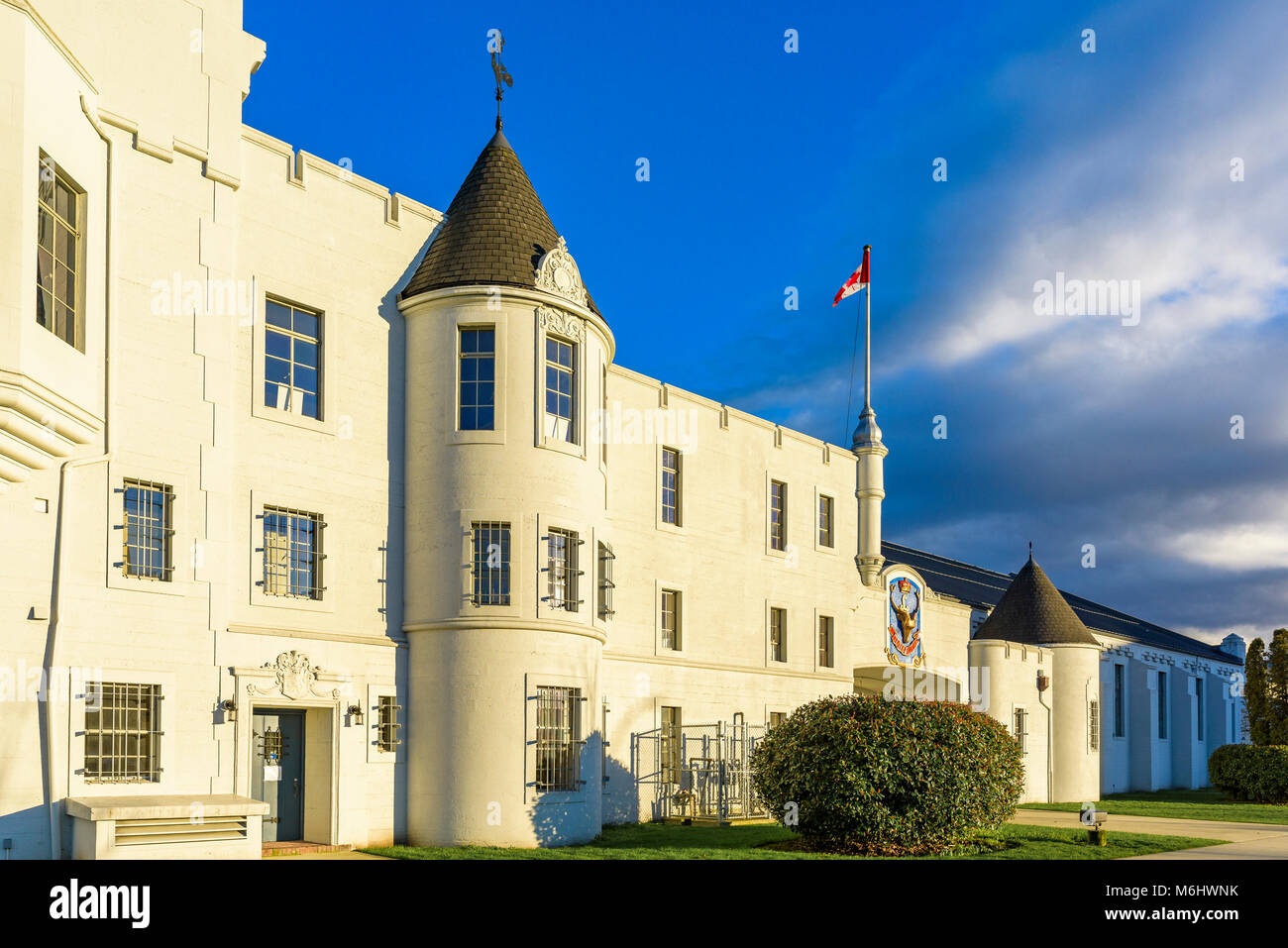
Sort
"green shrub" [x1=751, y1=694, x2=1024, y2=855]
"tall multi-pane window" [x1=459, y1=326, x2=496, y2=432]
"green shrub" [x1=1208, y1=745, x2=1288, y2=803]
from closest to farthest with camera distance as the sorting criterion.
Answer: "green shrub" [x1=751, y1=694, x2=1024, y2=855] → "tall multi-pane window" [x1=459, y1=326, x2=496, y2=432] → "green shrub" [x1=1208, y1=745, x2=1288, y2=803]

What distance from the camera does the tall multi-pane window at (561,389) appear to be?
82.8 ft

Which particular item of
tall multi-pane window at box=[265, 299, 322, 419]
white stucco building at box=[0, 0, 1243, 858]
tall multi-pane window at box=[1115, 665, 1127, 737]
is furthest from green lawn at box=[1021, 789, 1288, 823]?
tall multi-pane window at box=[265, 299, 322, 419]

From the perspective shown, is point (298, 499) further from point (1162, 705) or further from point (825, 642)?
point (1162, 705)

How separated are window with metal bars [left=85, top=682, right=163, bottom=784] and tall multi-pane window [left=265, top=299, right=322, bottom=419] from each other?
19.6 feet

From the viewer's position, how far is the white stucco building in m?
17.2

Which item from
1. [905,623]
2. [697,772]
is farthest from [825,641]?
[697,772]

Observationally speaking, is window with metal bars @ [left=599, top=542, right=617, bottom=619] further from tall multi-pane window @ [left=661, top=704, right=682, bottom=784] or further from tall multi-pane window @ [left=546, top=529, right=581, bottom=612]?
tall multi-pane window @ [left=661, top=704, right=682, bottom=784]

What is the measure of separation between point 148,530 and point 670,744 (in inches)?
618

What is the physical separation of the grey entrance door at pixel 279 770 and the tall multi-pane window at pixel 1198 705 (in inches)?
2391

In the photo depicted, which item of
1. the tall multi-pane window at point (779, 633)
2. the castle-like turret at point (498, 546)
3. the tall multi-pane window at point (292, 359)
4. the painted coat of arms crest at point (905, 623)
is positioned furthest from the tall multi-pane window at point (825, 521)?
the tall multi-pane window at point (292, 359)
